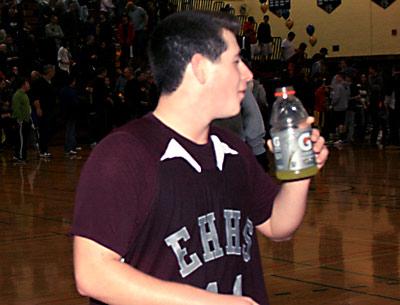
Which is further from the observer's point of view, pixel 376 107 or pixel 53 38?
pixel 53 38

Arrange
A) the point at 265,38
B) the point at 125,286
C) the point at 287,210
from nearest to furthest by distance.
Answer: the point at 125,286, the point at 287,210, the point at 265,38

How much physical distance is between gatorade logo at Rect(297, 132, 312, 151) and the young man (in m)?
0.06

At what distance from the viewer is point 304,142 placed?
279cm

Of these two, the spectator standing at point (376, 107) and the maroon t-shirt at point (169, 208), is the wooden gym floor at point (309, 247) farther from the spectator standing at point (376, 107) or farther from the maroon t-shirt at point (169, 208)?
the spectator standing at point (376, 107)

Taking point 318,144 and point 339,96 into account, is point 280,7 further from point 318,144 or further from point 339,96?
point 318,144

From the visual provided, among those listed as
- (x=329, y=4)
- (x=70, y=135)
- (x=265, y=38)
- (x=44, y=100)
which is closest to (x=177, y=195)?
(x=44, y=100)

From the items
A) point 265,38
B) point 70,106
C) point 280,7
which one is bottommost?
point 70,106

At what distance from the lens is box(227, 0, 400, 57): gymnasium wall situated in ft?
97.0

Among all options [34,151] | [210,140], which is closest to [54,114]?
[34,151]

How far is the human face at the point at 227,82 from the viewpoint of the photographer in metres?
2.77

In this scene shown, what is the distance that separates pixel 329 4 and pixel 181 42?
2932cm

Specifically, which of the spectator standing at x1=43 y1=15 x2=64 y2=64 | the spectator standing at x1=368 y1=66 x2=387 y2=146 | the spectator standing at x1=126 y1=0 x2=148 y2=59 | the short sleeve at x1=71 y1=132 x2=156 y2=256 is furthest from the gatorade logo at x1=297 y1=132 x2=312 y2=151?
the spectator standing at x1=126 y1=0 x2=148 y2=59

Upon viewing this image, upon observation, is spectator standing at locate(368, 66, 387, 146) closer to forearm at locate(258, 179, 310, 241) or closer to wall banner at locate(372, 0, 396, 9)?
wall banner at locate(372, 0, 396, 9)

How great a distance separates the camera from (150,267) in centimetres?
267
